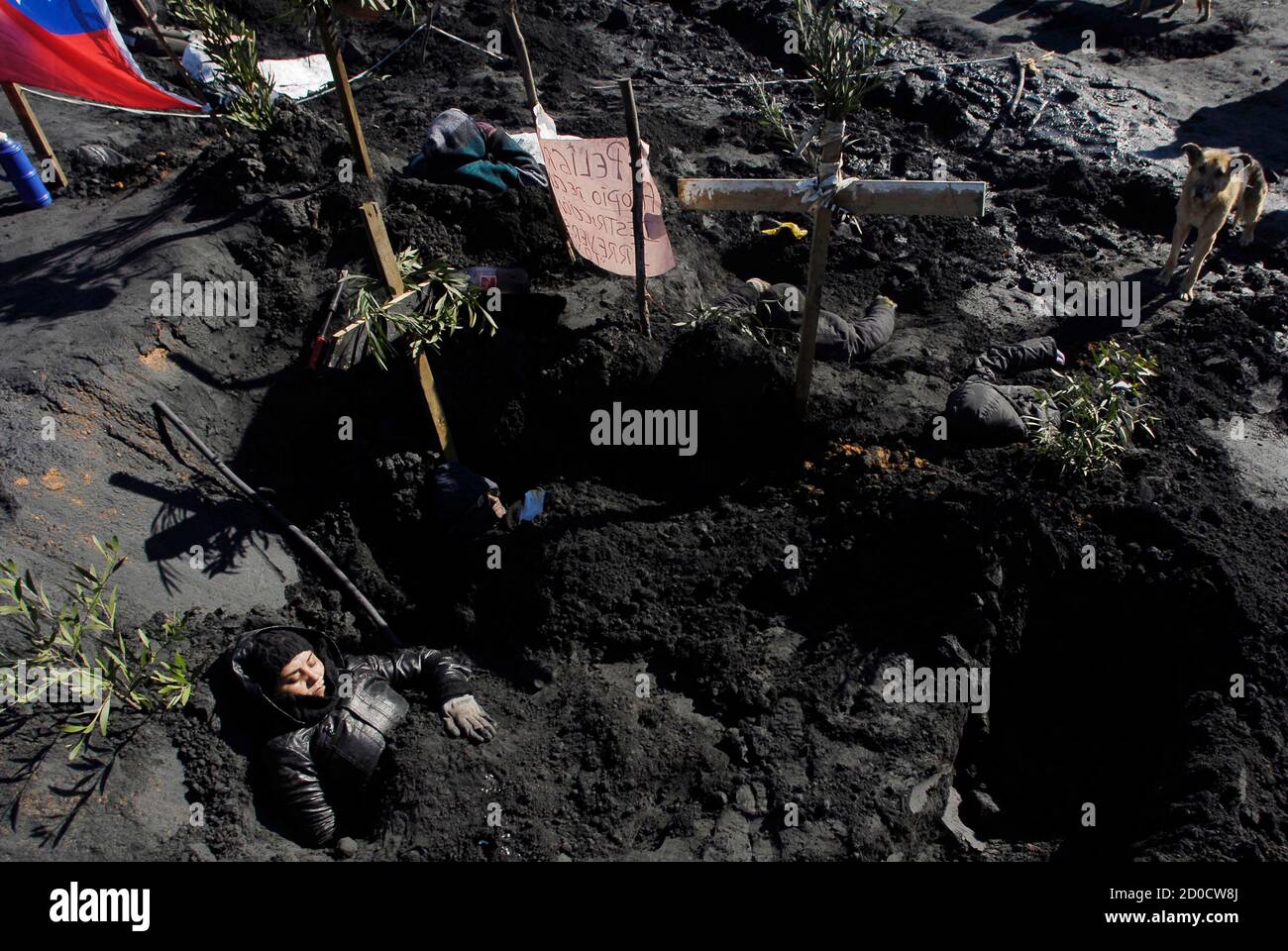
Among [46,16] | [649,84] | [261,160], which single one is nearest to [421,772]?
[261,160]

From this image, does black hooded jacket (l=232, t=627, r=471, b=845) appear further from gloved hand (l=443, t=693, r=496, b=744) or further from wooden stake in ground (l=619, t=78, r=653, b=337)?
wooden stake in ground (l=619, t=78, r=653, b=337)

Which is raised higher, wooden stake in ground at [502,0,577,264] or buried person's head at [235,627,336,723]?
wooden stake in ground at [502,0,577,264]

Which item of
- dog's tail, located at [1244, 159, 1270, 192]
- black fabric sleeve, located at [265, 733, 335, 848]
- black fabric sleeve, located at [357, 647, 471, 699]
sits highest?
dog's tail, located at [1244, 159, 1270, 192]

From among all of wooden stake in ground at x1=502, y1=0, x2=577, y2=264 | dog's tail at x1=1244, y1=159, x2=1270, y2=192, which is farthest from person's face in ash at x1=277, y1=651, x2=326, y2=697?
dog's tail at x1=1244, y1=159, x2=1270, y2=192

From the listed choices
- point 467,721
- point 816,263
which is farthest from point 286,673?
point 816,263

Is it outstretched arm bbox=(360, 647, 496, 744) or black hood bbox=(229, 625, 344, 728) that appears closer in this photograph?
black hood bbox=(229, 625, 344, 728)

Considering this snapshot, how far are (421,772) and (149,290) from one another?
147 inches

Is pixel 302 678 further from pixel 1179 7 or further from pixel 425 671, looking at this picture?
pixel 1179 7

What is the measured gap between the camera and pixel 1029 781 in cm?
449

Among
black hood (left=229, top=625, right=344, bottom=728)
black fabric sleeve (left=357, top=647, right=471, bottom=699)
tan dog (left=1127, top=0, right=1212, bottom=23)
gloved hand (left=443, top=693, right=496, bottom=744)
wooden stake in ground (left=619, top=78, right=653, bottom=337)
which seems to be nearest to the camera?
black hood (left=229, top=625, right=344, bottom=728)

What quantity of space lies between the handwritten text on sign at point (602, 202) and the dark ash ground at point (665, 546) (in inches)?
17.8

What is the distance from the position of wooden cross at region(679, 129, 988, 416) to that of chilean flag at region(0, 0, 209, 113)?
193 inches

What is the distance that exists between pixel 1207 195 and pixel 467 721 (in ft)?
21.2

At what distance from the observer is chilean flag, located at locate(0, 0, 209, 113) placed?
247 inches
